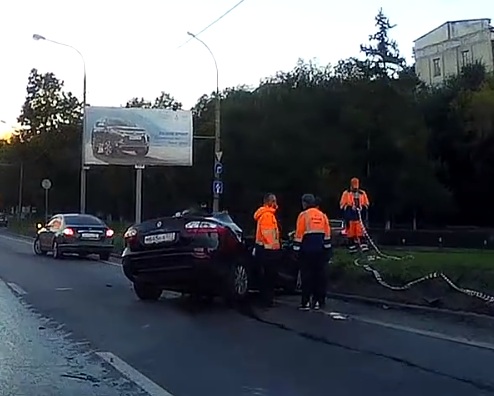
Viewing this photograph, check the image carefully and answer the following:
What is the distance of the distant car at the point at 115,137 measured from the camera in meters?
40.0

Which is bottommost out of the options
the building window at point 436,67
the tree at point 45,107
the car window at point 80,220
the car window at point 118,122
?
the car window at point 80,220

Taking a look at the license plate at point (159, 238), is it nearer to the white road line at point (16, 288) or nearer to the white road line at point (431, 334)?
the white road line at point (16, 288)

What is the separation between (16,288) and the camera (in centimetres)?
1675

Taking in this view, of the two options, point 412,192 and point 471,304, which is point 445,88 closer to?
point 412,192

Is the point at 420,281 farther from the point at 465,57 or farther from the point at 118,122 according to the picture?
the point at 465,57

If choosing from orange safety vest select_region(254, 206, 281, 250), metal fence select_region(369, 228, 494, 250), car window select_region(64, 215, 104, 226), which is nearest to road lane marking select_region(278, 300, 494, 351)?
orange safety vest select_region(254, 206, 281, 250)

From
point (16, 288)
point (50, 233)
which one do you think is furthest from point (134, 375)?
point (50, 233)

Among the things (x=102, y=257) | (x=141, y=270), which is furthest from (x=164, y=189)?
(x=141, y=270)

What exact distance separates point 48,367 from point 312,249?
5324 mm

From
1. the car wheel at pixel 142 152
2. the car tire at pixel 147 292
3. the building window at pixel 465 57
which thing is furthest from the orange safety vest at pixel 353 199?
the building window at pixel 465 57

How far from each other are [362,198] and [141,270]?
666 centimetres

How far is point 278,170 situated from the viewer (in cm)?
5175

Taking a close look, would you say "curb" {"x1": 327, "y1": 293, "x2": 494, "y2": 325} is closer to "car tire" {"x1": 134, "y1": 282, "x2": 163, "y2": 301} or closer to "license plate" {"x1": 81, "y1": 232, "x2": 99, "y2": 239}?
"car tire" {"x1": 134, "y1": 282, "x2": 163, "y2": 301}

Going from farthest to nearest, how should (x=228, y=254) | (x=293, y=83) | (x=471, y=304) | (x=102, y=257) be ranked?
(x=293, y=83), (x=102, y=257), (x=228, y=254), (x=471, y=304)
